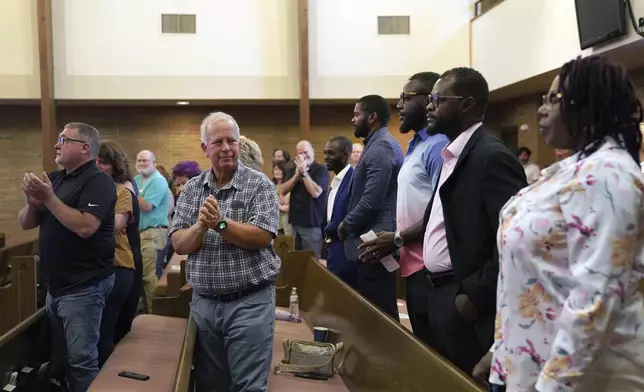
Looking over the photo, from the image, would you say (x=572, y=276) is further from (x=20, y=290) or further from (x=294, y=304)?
(x=20, y=290)

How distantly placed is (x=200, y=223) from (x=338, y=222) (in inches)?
59.3

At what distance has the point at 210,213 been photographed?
7.57ft

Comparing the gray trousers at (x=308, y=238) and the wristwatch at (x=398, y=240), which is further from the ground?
the wristwatch at (x=398, y=240)

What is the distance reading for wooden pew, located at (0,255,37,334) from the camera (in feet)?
15.8

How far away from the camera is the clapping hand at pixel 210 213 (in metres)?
2.30

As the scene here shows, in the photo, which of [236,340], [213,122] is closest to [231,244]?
[236,340]

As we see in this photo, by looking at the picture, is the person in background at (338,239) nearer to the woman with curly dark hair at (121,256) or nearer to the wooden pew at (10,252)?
the woman with curly dark hair at (121,256)

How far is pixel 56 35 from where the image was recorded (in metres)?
9.53

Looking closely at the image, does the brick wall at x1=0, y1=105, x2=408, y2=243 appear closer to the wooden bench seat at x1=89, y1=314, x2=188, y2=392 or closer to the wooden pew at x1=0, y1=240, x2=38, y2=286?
the wooden pew at x1=0, y1=240, x2=38, y2=286

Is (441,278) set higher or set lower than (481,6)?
lower

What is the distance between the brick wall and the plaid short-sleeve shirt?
26.2ft

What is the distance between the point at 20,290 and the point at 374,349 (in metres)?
3.12

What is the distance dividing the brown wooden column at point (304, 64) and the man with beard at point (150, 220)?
13.6 ft

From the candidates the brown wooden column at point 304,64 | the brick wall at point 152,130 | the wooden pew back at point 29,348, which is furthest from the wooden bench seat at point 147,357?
the brick wall at point 152,130
